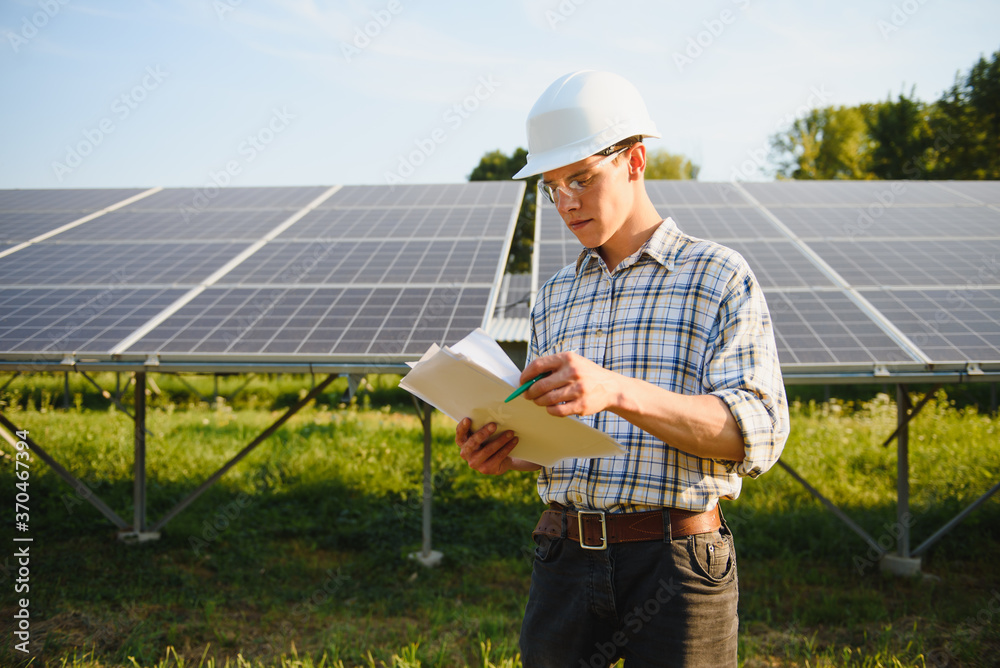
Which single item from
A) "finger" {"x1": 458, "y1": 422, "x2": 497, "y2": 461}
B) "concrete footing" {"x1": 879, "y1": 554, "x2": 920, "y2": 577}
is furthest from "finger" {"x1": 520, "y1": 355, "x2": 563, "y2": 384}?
"concrete footing" {"x1": 879, "y1": 554, "x2": 920, "y2": 577}

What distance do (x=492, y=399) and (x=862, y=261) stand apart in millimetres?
6076

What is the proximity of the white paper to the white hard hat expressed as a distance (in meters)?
0.57

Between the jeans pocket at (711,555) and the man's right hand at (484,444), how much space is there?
Result: 1.79 ft

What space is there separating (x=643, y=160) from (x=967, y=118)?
29.0 m

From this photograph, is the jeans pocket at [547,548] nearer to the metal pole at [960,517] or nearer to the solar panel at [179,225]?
the metal pole at [960,517]

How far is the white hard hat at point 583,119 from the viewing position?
5.81ft

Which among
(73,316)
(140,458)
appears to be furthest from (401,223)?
(140,458)

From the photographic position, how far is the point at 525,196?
87.9 ft

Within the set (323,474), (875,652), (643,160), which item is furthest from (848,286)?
(323,474)

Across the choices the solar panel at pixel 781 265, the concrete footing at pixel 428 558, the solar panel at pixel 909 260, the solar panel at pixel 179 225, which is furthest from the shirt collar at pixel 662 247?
the solar panel at pixel 179 225

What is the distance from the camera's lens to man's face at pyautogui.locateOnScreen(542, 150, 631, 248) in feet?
5.76

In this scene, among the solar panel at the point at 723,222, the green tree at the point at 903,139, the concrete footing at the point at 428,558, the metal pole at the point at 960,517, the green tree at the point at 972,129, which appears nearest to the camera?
the metal pole at the point at 960,517

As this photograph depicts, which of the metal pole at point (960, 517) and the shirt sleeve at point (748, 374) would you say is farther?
the metal pole at point (960, 517)

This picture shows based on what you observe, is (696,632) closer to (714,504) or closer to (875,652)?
(714,504)
